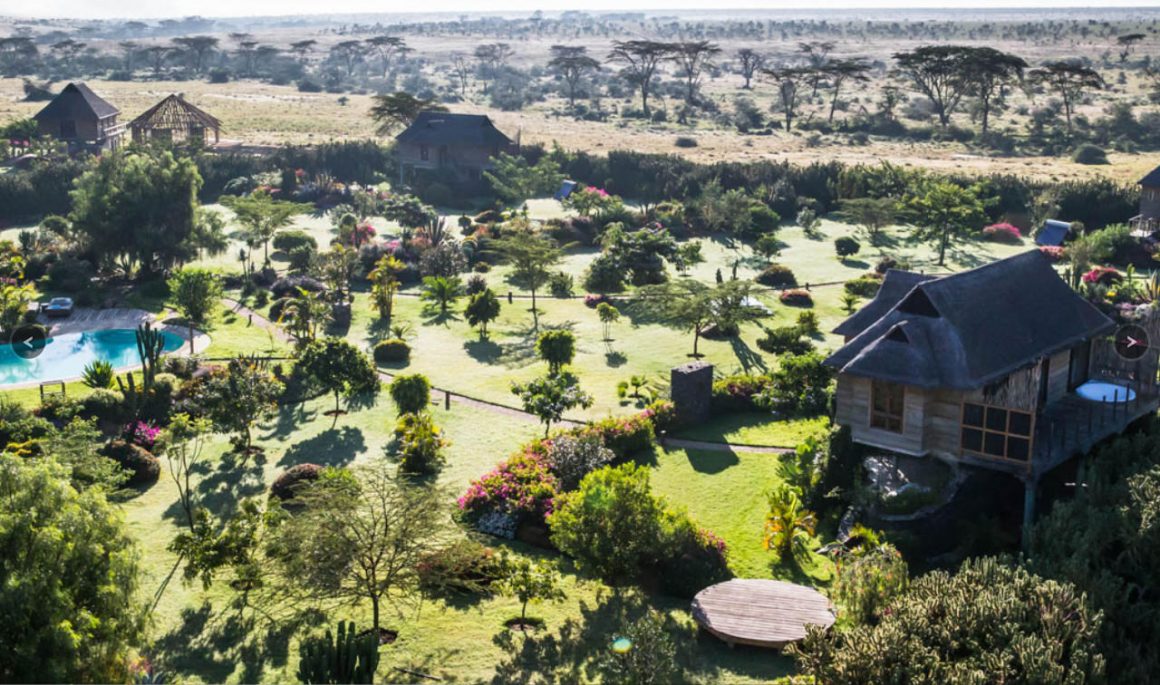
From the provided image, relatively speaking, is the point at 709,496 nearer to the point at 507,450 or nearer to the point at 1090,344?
the point at 507,450

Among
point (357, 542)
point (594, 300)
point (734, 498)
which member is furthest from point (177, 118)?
point (357, 542)

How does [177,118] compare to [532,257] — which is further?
[177,118]

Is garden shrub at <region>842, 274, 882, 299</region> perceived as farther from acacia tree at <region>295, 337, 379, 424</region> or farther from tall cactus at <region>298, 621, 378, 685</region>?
tall cactus at <region>298, 621, 378, 685</region>

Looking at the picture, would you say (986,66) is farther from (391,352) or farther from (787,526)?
(787,526)

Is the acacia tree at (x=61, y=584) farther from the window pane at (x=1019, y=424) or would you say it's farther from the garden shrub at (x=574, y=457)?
the window pane at (x=1019, y=424)

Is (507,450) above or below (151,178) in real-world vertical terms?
below

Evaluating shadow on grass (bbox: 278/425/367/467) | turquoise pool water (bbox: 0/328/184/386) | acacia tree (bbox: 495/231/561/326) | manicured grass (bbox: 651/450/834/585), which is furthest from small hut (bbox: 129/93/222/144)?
manicured grass (bbox: 651/450/834/585)

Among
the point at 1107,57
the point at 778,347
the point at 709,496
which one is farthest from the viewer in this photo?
the point at 1107,57

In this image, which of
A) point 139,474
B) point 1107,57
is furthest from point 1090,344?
point 1107,57
